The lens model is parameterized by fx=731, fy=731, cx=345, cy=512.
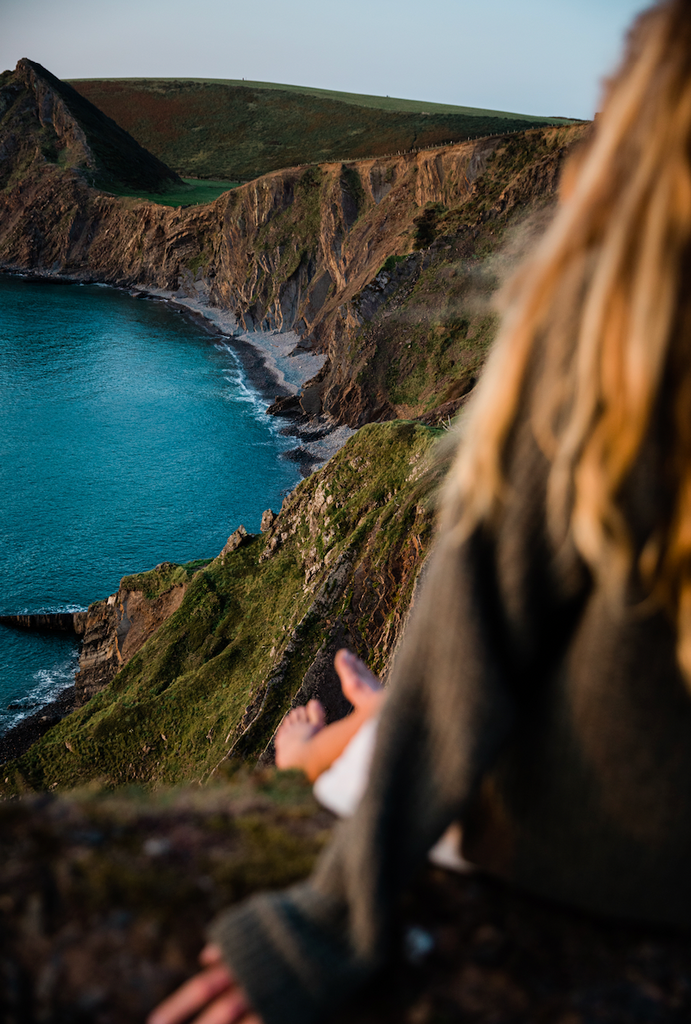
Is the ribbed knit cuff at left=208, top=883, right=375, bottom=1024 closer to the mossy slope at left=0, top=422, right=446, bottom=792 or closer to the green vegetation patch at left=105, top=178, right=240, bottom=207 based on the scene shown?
the mossy slope at left=0, top=422, right=446, bottom=792

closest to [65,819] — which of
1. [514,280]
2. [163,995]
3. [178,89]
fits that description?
[163,995]

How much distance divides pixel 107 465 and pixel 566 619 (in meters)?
48.8

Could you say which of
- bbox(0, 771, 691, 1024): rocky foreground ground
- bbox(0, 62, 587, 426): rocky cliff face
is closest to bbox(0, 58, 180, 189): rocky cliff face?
bbox(0, 62, 587, 426): rocky cliff face

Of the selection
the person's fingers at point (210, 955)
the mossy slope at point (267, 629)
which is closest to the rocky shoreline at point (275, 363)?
the mossy slope at point (267, 629)

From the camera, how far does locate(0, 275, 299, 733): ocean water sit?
34594mm

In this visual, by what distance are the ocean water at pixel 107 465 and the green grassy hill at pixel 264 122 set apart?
6303cm

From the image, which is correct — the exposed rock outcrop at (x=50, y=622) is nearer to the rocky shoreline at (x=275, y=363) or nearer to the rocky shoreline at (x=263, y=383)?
the rocky shoreline at (x=263, y=383)

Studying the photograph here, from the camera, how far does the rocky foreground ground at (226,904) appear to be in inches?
65.9

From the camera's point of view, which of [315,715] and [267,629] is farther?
[267,629]

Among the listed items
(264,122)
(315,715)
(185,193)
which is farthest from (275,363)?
(264,122)

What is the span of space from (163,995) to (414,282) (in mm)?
46137

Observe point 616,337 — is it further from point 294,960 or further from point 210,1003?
point 210,1003

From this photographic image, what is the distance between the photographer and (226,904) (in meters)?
1.91

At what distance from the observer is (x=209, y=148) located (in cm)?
13338
